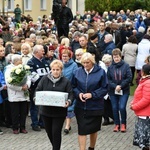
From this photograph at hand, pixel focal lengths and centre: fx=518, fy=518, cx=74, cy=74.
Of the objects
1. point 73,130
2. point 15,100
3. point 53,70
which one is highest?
point 53,70

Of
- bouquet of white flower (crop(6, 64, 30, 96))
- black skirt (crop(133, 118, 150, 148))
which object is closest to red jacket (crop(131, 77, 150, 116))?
black skirt (crop(133, 118, 150, 148))

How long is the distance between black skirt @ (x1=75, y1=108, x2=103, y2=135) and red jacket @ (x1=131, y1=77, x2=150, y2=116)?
678 mm

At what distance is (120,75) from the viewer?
454 inches

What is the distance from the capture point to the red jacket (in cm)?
924

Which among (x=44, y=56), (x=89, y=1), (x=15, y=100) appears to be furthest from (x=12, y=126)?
(x=89, y=1)

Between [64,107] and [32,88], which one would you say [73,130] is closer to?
[32,88]

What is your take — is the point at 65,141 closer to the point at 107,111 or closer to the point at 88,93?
the point at 107,111

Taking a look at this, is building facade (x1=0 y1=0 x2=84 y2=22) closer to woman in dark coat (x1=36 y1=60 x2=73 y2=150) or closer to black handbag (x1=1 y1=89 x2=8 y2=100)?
black handbag (x1=1 y1=89 x2=8 y2=100)

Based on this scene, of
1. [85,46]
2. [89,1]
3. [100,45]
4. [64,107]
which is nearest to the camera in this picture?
[64,107]

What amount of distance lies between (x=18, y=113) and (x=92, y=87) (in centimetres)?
282

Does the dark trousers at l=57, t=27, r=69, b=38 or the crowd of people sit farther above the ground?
the dark trousers at l=57, t=27, r=69, b=38

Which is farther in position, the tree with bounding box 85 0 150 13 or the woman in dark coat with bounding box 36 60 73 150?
the tree with bounding box 85 0 150 13

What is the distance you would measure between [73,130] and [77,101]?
2.57 metres

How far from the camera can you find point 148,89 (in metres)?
9.23
